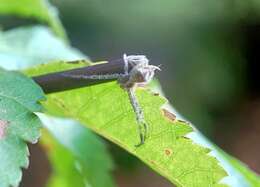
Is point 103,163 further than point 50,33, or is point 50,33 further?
point 50,33

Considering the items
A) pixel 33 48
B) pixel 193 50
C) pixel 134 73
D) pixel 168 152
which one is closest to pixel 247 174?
pixel 168 152

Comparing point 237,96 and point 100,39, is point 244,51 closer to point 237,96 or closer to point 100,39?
point 237,96

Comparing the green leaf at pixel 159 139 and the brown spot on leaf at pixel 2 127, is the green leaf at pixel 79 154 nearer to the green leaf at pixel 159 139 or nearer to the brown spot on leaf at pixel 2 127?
the green leaf at pixel 159 139

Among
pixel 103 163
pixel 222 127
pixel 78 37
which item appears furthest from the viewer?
pixel 222 127

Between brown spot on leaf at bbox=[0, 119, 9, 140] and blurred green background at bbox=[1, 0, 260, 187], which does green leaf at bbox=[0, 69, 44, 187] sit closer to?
brown spot on leaf at bbox=[0, 119, 9, 140]

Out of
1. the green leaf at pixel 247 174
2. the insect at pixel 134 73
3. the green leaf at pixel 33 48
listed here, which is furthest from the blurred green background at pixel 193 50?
the insect at pixel 134 73

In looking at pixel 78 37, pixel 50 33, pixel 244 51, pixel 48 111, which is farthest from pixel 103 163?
pixel 244 51
